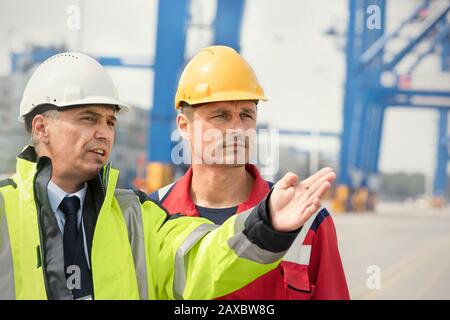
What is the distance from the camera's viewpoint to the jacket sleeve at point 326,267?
2.18 m

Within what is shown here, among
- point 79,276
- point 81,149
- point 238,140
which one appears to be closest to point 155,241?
point 79,276

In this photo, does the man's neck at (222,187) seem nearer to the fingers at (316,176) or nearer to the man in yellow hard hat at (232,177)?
the man in yellow hard hat at (232,177)

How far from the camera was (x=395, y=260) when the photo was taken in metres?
8.68

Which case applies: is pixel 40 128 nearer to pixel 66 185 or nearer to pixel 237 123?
pixel 66 185

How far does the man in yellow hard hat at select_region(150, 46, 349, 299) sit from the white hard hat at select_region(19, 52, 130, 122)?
37cm

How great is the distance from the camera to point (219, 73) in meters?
2.35

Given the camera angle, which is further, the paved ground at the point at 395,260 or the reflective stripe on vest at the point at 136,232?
the paved ground at the point at 395,260

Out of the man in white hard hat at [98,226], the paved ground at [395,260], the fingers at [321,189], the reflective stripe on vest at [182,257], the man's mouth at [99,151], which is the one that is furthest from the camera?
the paved ground at [395,260]

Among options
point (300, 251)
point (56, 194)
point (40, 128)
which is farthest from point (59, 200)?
point (300, 251)

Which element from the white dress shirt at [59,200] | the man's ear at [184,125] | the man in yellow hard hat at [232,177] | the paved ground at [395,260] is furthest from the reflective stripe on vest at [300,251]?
the paved ground at [395,260]

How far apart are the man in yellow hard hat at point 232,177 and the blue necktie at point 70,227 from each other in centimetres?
52

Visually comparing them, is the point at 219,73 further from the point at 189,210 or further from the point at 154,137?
the point at 154,137

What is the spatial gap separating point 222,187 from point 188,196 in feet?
0.46
